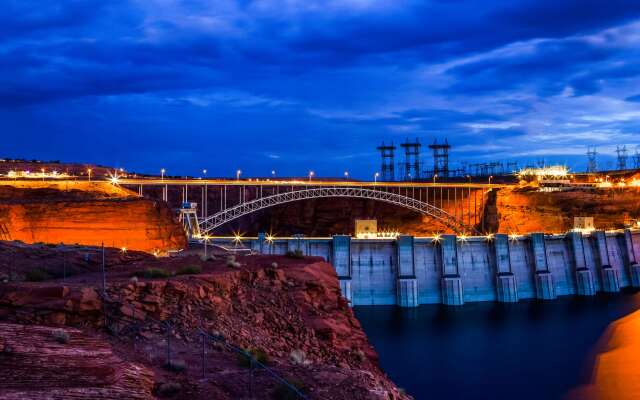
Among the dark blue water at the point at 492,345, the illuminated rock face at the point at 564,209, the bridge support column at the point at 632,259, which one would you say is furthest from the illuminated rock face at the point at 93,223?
the illuminated rock face at the point at 564,209

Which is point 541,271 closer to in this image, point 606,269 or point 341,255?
point 606,269

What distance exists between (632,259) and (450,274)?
2475cm

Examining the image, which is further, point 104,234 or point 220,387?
point 104,234

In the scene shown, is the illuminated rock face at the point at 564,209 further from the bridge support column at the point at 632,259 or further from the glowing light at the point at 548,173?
the glowing light at the point at 548,173

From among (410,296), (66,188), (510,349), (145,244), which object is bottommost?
(510,349)

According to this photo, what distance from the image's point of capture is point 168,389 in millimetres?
9547

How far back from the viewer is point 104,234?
42656 mm

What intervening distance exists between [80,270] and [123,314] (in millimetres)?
6339

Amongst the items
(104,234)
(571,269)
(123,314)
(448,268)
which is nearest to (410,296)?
(448,268)

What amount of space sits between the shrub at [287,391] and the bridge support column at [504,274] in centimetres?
4694

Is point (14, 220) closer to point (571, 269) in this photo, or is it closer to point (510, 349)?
point (510, 349)

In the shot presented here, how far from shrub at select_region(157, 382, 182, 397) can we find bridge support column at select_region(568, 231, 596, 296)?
56.2 metres

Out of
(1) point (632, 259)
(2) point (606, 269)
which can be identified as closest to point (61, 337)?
(2) point (606, 269)

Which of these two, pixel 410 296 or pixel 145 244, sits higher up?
pixel 145 244
